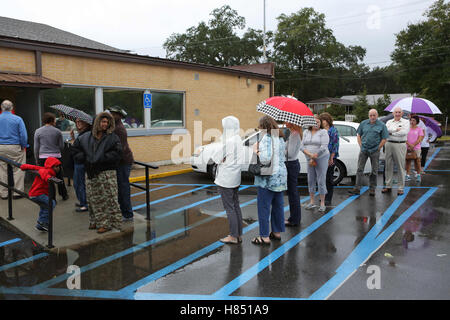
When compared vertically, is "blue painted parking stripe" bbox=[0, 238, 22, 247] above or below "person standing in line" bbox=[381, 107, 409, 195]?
below

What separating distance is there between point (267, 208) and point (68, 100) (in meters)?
7.48

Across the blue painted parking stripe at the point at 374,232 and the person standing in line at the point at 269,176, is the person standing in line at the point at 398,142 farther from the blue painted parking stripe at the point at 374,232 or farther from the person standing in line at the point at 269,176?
the person standing in line at the point at 269,176

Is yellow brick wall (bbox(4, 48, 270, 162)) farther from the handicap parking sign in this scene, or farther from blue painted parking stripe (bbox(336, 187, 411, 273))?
blue painted parking stripe (bbox(336, 187, 411, 273))

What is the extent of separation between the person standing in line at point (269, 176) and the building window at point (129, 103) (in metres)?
7.58

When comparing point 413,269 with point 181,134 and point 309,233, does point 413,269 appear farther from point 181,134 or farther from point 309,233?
point 181,134

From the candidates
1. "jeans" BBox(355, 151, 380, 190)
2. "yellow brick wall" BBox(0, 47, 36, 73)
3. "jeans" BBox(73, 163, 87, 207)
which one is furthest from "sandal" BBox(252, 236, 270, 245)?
"yellow brick wall" BBox(0, 47, 36, 73)

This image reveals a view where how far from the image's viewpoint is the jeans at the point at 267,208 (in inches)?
199

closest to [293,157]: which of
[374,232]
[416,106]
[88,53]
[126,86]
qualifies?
[374,232]

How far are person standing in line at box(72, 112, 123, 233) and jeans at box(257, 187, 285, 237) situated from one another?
2.17 metres

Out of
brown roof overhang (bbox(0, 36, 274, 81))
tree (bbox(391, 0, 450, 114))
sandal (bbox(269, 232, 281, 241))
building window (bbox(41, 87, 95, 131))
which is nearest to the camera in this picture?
sandal (bbox(269, 232, 281, 241))

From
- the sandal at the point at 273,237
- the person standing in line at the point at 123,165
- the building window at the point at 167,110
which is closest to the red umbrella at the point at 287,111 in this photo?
the sandal at the point at 273,237

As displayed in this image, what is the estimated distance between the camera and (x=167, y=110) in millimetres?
13164

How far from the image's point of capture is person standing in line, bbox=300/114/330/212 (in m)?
6.61

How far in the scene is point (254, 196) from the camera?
26.8 ft
